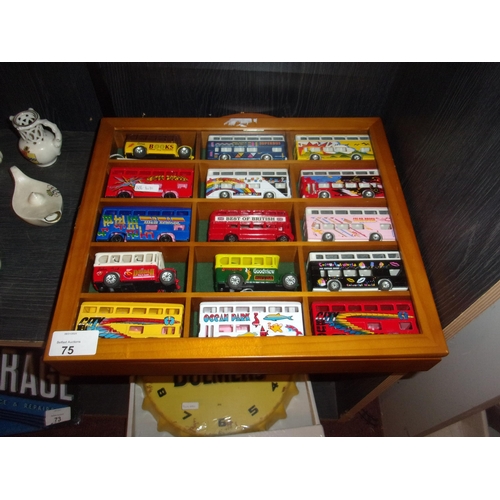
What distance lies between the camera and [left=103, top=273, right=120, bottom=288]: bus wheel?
4.95ft

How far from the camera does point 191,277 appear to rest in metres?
1.52

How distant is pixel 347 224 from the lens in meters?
1.70

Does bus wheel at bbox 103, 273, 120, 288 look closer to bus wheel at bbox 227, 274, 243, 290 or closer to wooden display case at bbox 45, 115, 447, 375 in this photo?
wooden display case at bbox 45, 115, 447, 375

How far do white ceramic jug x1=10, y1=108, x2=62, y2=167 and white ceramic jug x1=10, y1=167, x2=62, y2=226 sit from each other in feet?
0.42

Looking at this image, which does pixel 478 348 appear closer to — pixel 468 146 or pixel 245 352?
pixel 468 146

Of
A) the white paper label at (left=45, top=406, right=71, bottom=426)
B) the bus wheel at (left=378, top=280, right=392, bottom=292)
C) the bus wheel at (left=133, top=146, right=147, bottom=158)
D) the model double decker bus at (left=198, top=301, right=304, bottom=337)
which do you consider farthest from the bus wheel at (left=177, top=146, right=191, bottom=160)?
the white paper label at (left=45, top=406, right=71, bottom=426)

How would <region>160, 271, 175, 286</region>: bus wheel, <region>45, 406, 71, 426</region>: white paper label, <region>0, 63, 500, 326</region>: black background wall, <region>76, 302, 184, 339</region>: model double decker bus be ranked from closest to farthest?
<region>0, 63, 500, 326</region>: black background wall → <region>76, 302, 184, 339</region>: model double decker bus → <region>160, 271, 175, 286</region>: bus wheel → <region>45, 406, 71, 426</region>: white paper label

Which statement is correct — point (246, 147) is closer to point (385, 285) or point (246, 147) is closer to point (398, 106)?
point (398, 106)

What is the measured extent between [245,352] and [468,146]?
1.09 metres

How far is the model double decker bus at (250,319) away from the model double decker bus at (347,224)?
1.18 feet

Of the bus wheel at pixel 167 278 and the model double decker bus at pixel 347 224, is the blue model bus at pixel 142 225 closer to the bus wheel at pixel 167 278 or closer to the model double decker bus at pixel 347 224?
the bus wheel at pixel 167 278

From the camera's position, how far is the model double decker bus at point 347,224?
5.46 feet

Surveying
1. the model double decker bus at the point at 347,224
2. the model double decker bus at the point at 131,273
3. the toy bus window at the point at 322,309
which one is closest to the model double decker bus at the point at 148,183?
the model double decker bus at the point at 131,273
